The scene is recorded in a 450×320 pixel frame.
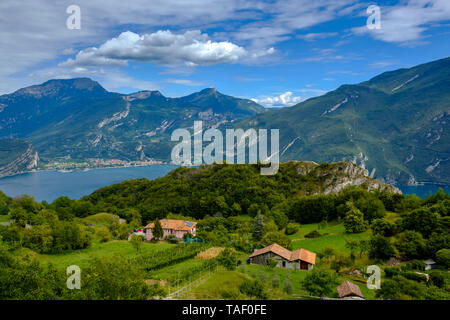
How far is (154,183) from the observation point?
93.4 metres

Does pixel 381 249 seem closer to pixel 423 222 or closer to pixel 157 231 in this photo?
pixel 423 222

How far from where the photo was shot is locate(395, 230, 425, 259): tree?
32875 millimetres

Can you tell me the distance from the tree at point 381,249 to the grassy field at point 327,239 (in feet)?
11.7

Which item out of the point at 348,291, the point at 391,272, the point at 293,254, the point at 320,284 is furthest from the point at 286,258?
the point at 348,291

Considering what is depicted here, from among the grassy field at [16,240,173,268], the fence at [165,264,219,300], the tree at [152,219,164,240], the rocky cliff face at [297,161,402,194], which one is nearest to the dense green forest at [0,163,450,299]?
the rocky cliff face at [297,161,402,194]

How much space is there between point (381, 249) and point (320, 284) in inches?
505

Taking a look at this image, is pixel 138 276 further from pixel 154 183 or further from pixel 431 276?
Answer: pixel 154 183

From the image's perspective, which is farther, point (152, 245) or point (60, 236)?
point (152, 245)

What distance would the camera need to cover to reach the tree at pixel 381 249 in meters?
32.9

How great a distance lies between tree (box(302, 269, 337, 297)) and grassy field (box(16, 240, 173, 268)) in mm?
21507

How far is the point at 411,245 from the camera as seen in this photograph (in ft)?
109

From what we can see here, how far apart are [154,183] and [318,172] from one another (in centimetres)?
4595

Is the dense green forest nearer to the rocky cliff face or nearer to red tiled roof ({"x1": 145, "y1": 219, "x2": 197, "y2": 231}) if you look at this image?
the rocky cliff face
